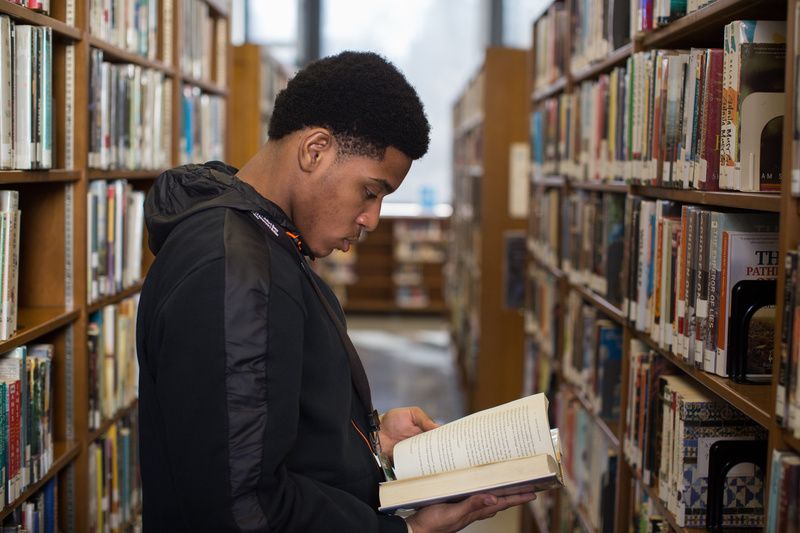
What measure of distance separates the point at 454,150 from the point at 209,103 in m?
5.16


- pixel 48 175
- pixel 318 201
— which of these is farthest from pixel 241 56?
pixel 318 201

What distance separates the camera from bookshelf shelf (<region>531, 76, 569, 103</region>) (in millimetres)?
3434

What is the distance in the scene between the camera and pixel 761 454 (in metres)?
1.76

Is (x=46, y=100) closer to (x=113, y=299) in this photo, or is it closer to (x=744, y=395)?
(x=113, y=299)

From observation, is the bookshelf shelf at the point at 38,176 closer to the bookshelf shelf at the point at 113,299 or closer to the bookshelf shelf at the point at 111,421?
the bookshelf shelf at the point at 113,299

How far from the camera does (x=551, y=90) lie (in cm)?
367

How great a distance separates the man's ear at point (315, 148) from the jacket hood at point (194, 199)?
0.09 metres

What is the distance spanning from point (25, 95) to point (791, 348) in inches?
64.1

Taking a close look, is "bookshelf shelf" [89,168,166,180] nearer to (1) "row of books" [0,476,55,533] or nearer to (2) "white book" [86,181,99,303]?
(2) "white book" [86,181,99,303]

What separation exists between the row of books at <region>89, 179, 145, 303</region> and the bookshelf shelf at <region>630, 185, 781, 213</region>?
1.48m

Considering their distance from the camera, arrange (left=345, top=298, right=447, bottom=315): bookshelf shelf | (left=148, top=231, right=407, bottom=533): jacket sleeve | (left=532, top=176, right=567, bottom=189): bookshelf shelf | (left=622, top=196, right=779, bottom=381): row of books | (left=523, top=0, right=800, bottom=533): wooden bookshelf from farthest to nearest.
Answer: (left=345, top=298, right=447, bottom=315): bookshelf shelf < (left=532, top=176, right=567, bottom=189): bookshelf shelf < (left=622, top=196, right=779, bottom=381): row of books < (left=523, top=0, right=800, bottom=533): wooden bookshelf < (left=148, top=231, right=407, bottom=533): jacket sleeve

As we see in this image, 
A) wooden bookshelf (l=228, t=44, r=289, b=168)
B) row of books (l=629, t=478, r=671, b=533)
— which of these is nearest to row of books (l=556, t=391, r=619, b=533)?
row of books (l=629, t=478, r=671, b=533)

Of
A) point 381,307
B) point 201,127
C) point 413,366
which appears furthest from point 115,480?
point 381,307

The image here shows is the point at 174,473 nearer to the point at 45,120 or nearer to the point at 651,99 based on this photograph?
the point at 45,120
